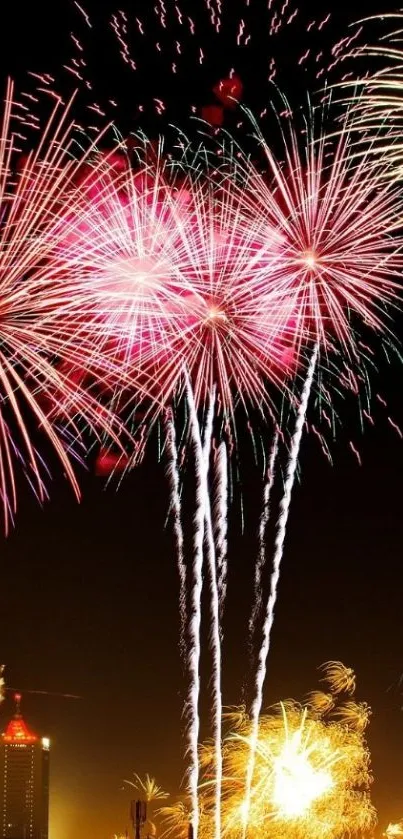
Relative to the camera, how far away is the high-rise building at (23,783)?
140 meters

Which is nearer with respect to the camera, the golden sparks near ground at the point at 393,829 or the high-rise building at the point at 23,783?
the golden sparks near ground at the point at 393,829

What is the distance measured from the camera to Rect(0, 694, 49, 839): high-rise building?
460 feet

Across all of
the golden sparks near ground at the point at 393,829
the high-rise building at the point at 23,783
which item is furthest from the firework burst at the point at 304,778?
the high-rise building at the point at 23,783

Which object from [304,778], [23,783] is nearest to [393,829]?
[304,778]

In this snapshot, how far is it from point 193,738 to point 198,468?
4995 millimetres

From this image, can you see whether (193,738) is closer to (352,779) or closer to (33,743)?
(352,779)

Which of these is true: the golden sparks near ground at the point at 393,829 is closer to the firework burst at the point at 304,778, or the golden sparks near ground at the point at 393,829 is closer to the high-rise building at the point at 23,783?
the firework burst at the point at 304,778

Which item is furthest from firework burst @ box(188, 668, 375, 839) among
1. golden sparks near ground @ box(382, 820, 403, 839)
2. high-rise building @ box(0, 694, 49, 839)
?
high-rise building @ box(0, 694, 49, 839)

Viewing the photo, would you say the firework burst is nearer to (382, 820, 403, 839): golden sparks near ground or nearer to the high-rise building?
(382, 820, 403, 839): golden sparks near ground

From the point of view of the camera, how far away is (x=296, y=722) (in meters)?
28.6

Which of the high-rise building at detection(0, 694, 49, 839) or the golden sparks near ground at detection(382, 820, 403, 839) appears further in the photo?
the high-rise building at detection(0, 694, 49, 839)

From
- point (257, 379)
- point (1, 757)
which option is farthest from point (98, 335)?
point (1, 757)

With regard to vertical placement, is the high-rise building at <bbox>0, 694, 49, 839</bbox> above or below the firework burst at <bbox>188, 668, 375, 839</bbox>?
above

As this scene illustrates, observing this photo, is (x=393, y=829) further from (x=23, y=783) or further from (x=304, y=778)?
(x=23, y=783)
